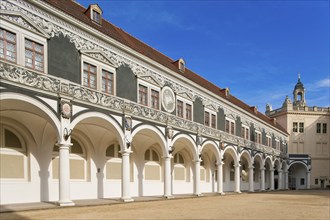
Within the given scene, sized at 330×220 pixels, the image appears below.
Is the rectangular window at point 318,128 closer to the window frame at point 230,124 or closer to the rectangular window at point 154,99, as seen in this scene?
the window frame at point 230,124

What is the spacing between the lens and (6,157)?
1355cm

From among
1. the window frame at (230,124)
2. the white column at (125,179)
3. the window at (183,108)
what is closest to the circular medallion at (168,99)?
the window at (183,108)

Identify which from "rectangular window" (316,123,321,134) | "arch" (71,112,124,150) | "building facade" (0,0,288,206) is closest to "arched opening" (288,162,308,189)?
"rectangular window" (316,123,321,134)

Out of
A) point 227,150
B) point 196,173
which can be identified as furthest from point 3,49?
point 227,150

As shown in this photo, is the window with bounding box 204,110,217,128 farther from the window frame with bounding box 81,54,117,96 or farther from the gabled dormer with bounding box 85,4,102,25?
the gabled dormer with bounding box 85,4,102,25

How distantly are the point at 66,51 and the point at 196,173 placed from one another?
13.8 metres

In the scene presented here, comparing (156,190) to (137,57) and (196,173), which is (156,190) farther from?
(137,57)

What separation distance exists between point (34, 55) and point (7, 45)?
1.16 metres

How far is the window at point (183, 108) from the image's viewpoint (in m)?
22.0

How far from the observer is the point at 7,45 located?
1174 centimetres

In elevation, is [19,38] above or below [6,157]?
above

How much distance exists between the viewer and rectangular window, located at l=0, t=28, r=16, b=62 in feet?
37.9

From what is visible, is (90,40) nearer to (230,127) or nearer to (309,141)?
(230,127)

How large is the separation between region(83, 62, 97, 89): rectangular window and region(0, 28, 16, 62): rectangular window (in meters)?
3.67
